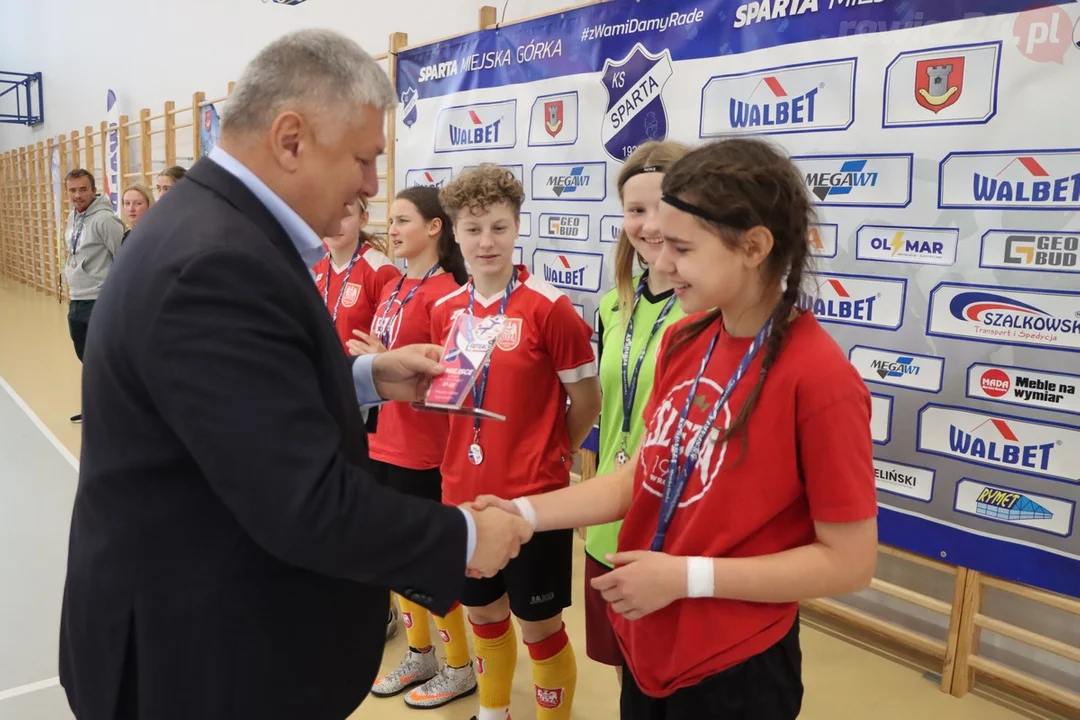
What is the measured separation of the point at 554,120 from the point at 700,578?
2804 millimetres

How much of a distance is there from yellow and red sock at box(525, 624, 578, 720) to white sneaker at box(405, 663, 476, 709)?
1.48 ft

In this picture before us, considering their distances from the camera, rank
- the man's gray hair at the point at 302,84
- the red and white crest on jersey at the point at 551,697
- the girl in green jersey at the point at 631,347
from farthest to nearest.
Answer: the red and white crest on jersey at the point at 551,697
the girl in green jersey at the point at 631,347
the man's gray hair at the point at 302,84

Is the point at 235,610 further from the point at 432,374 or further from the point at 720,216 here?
the point at 720,216

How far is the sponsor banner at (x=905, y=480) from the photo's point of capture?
244cm

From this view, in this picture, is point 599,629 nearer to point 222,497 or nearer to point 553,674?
point 553,674

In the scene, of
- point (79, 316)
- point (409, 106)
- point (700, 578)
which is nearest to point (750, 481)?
point (700, 578)

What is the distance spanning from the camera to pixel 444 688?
251 cm

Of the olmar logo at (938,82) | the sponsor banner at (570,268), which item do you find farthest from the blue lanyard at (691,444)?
the sponsor banner at (570,268)

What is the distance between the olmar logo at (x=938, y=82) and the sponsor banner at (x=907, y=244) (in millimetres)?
362

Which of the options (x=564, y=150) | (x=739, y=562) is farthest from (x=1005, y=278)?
(x=564, y=150)

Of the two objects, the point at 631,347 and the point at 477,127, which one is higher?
the point at 477,127

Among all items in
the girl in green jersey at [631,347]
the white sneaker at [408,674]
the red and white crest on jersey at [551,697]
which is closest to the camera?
the girl in green jersey at [631,347]

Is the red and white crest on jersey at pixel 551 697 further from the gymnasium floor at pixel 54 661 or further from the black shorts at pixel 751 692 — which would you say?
the black shorts at pixel 751 692

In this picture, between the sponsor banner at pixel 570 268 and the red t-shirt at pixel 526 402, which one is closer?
the red t-shirt at pixel 526 402
